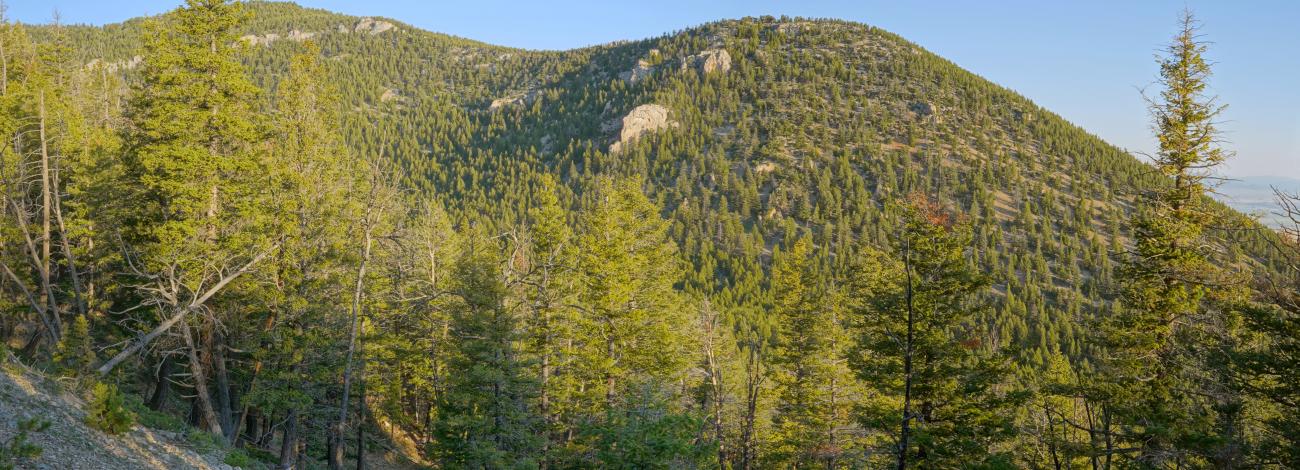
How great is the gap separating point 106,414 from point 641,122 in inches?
6706

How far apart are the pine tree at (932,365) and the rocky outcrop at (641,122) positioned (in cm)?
15751

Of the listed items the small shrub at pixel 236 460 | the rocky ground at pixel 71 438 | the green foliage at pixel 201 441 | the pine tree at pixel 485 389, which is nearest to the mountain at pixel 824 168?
the pine tree at pixel 485 389

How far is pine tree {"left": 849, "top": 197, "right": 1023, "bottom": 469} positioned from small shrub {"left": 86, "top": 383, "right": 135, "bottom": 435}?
16474 mm

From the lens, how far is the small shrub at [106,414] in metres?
10.2

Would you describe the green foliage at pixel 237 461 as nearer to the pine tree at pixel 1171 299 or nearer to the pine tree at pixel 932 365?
the pine tree at pixel 932 365

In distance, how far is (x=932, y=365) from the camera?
16297 mm

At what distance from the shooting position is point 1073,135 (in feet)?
561

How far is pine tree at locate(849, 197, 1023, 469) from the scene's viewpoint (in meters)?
15.8

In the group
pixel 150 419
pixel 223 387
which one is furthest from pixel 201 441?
pixel 223 387

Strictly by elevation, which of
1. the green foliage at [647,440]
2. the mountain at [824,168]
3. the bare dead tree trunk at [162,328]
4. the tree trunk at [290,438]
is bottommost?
the tree trunk at [290,438]

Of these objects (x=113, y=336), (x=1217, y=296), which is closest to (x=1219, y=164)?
(x=1217, y=296)

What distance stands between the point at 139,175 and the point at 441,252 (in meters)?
13.9

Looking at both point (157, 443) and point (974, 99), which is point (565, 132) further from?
point (157, 443)

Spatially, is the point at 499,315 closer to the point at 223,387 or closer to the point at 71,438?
the point at 223,387
